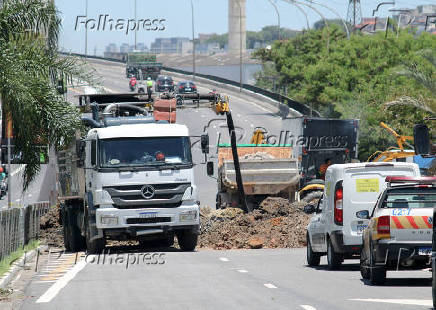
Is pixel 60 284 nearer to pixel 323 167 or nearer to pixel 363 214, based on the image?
pixel 363 214

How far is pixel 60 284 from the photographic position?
17.2 meters

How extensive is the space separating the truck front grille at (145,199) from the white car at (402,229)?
8423mm

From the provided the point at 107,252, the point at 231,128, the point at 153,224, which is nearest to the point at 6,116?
the point at 153,224

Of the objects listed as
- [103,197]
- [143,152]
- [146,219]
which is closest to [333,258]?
[146,219]

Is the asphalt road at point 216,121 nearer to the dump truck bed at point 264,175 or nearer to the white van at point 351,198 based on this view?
the dump truck bed at point 264,175

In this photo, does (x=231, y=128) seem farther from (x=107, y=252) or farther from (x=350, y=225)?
(x=350, y=225)

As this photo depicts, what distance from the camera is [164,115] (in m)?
27.4

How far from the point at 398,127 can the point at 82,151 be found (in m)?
31.6

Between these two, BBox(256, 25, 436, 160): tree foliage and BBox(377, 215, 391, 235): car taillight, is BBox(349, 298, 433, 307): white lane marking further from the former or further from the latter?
BBox(256, 25, 436, 160): tree foliage

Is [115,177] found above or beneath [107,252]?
above

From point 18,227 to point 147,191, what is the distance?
473cm

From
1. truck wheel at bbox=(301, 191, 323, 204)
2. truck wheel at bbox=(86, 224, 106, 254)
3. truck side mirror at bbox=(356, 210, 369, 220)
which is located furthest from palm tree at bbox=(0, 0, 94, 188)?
truck wheel at bbox=(301, 191, 323, 204)

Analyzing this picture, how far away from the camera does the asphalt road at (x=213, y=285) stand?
13633 millimetres

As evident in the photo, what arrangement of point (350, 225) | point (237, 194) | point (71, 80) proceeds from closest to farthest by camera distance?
point (350, 225), point (71, 80), point (237, 194)
